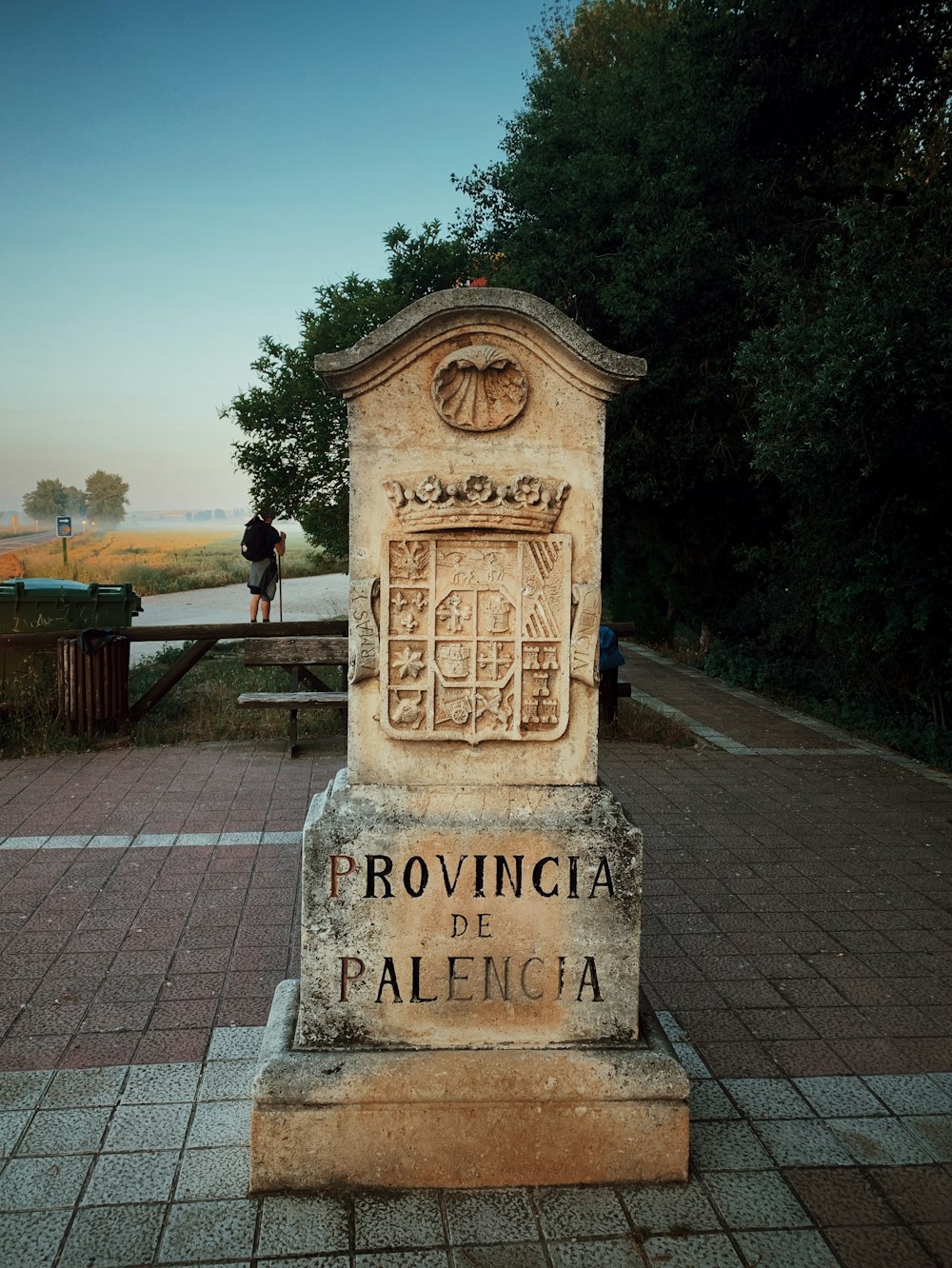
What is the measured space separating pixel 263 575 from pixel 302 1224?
12.8m

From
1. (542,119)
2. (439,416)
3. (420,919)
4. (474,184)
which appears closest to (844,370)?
(439,416)

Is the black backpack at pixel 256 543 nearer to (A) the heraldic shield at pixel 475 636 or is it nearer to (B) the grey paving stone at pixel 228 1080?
(B) the grey paving stone at pixel 228 1080

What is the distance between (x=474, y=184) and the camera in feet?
47.6

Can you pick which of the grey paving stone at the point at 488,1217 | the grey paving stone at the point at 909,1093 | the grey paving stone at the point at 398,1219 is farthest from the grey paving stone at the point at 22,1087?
the grey paving stone at the point at 909,1093

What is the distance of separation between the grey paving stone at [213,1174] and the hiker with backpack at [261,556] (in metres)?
12.0

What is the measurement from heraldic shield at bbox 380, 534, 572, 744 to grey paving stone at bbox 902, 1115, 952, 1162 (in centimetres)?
172

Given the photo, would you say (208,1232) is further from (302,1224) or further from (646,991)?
(646,991)

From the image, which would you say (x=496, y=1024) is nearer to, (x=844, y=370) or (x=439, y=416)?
(x=439, y=416)

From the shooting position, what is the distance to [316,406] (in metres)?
17.6

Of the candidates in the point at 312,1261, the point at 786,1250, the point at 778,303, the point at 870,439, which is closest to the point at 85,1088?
the point at 312,1261

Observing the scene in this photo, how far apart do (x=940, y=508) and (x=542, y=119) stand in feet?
25.8

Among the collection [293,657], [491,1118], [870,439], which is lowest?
[491,1118]

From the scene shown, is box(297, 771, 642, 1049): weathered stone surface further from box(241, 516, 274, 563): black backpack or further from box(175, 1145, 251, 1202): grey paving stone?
box(241, 516, 274, 563): black backpack

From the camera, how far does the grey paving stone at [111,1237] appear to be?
254 cm
